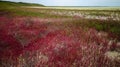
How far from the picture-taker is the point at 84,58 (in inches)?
259

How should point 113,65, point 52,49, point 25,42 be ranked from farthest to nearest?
point 25,42 < point 52,49 < point 113,65

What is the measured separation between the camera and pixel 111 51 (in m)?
8.62

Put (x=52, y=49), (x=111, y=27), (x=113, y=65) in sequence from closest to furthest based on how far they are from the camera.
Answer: (x=113, y=65) → (x=52, y=49) → (x=111, y=27)

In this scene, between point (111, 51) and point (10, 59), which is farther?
point (111, 51)

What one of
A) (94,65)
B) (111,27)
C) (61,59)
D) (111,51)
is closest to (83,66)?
(94,65)

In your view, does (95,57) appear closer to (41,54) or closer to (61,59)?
(61,59)

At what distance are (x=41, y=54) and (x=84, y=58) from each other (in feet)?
5.46

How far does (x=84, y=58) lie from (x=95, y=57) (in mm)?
473

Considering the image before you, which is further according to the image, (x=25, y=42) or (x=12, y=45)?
(x=25, y=42)

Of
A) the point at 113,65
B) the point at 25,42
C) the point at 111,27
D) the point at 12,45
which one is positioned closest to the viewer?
the point at 113,65

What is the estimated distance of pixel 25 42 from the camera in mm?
9133

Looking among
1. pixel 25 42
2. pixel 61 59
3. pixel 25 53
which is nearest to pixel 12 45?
pixel 25 42

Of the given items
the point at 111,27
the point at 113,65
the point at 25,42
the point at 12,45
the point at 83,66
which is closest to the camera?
the point at 83,66

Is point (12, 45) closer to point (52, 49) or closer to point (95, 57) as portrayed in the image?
point (52, 49)
